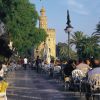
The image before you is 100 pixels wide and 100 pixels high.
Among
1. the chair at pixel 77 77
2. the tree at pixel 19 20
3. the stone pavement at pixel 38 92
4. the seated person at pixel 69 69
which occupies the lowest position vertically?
the stone pavement at pixel 38 92

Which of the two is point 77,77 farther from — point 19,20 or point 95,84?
point 19,20

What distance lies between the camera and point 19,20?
178 ft

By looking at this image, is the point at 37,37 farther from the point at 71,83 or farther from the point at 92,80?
the point at 92,80

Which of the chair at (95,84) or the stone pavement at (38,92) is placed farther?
the stone pavement at (38,92)

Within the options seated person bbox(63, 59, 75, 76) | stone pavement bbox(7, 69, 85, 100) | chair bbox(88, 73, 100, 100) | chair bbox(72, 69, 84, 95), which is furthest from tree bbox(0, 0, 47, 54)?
chair bbox(88, 73, 100, 100)

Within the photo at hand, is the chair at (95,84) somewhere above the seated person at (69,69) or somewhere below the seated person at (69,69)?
below

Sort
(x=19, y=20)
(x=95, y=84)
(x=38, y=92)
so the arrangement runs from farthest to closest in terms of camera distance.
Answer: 1. (x=19, y=20)
2. (x=38, y=92)
3. (x=95, y=84)

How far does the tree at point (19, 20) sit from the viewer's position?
3000cm

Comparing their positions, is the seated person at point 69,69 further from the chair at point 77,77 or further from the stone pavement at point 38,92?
the chair at point 77,77

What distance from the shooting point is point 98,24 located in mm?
67875

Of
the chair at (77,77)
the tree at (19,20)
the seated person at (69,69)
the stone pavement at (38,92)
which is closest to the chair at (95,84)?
the stone pavement at (38,92)

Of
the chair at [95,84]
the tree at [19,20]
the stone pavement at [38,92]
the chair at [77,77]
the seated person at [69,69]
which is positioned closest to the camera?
the chair at [95,84]

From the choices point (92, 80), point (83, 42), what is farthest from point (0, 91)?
point (83, 42)

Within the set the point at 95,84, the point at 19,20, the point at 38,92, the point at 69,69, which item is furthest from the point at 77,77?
the point at 19,20
